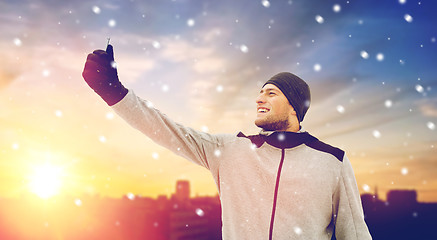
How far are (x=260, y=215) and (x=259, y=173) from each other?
0.31 metres

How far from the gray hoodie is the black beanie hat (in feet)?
1.16

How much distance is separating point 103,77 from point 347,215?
2037mm

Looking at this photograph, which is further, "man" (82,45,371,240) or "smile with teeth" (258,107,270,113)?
"smile with teeth" (258,107,270,113)

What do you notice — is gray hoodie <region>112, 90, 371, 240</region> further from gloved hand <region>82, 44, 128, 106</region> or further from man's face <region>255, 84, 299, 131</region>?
gloved hand <region>82, 44, 128, 106</region>

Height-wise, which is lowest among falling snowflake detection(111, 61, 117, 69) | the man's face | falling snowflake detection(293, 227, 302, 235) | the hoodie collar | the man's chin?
falling snowflake detection(293, 227, 302, 235)

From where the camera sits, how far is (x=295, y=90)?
117 inches

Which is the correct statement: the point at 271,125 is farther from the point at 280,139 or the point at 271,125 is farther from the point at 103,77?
the point at 103,77

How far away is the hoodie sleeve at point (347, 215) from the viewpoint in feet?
8.29

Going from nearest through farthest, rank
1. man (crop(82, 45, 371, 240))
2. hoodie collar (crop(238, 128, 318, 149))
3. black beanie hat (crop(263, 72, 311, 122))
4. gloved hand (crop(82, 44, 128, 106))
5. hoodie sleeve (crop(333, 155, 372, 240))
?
gloved hand (crop(82, 44, 128, 106)) → man (crop(82, 45, 371, 240)) → hoodie sleeve (crop(333, 155, 372, 240)) → hoodie collar (crop(238, 128, 318, 149)) → black beanie hat (crop(263, 72, 311, 122))

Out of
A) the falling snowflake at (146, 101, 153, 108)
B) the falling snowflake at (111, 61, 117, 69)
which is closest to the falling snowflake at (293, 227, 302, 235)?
the falling snowflake at (146, 101, 153, 108)

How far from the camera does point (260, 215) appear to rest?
2.36 metres

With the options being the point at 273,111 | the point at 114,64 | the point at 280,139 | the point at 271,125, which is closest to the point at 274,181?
the point at 280,139

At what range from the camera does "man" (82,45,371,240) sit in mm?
2312

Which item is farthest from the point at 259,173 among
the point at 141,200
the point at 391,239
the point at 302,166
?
the point at 141,200
